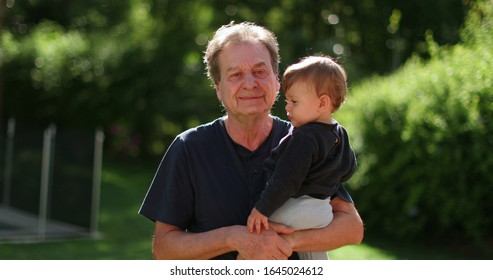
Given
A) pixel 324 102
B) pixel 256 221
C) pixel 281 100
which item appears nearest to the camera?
pixel 256 221

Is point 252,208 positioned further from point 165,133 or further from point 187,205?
point 165,133

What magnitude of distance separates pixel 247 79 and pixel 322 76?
281 mm

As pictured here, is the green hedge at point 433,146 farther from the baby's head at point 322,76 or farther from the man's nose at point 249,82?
the man's nose at point 249,82

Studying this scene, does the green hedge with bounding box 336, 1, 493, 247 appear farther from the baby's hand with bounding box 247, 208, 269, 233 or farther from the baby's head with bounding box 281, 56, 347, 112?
the baby's hand with bounding box 247, 208, 269, 233

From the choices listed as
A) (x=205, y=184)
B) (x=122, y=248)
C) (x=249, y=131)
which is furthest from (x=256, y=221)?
(x=122, y=248)

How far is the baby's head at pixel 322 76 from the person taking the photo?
3.00 metres

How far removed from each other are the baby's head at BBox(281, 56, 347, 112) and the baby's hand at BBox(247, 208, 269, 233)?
1.62 ft

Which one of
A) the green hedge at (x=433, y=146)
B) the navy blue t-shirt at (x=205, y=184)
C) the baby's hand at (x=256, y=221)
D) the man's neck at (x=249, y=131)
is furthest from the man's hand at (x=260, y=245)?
the green hedge at (x=433, y=146)

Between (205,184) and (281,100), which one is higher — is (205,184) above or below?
below

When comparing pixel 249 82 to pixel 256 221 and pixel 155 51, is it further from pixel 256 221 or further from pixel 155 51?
pixel 155 51

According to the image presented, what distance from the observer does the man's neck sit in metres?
3.15

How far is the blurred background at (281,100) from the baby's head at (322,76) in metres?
6.40

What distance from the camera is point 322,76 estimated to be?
3000mm

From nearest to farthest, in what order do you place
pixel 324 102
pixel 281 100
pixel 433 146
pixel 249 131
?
pixel 324 102 → pixel 249 131 → pixel 433 146 → pixel 281 100
